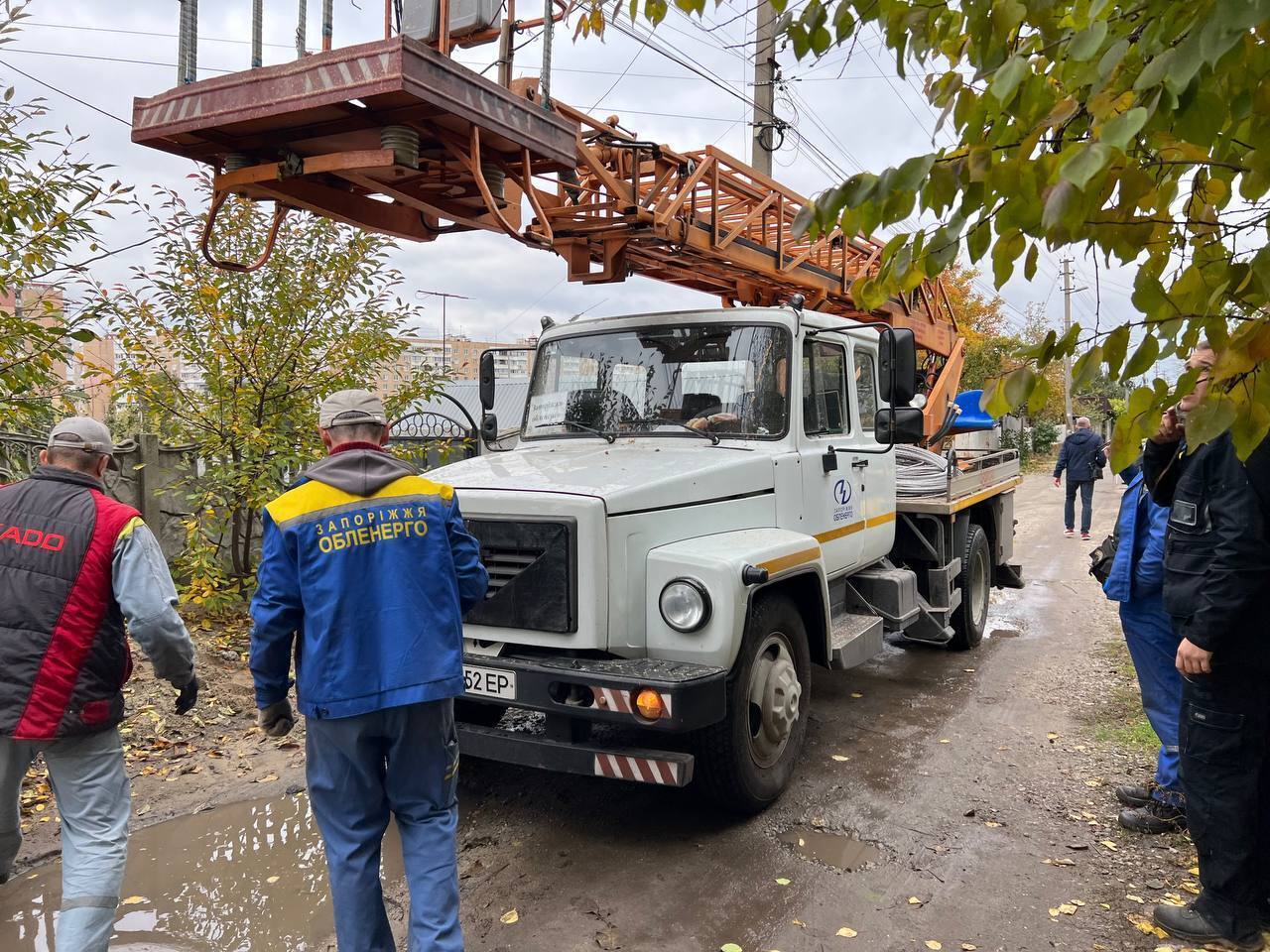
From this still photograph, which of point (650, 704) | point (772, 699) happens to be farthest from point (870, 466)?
point (650, 704)

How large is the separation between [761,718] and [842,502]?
5.12ft

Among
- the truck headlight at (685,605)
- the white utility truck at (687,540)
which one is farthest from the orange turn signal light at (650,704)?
the truck headlight at (685,605)

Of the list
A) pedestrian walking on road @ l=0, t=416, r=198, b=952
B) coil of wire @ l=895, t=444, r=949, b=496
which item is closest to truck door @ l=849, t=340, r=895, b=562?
coil of wire @ l=895, t=444, r=949, b=496

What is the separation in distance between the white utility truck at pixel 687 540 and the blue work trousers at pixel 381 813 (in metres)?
0.80

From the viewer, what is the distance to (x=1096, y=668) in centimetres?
657

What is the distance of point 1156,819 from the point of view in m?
3.95

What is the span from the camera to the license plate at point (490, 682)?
3.65 m

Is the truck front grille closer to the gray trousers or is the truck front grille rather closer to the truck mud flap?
the truck mud flap

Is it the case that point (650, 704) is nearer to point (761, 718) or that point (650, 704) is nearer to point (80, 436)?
point (761, 718)

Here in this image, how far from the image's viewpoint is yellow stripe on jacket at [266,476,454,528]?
272 centimetres

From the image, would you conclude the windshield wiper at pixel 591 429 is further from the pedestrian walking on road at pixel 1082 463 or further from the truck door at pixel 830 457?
the pedestrian walking on road at pixel 1082 463

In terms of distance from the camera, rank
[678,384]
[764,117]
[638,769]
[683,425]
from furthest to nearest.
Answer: [764,117] → [678,384] → [683,425] → [638,769]

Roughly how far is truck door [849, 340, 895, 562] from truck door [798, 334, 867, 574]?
0.07 m

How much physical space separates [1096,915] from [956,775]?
1.34 m
